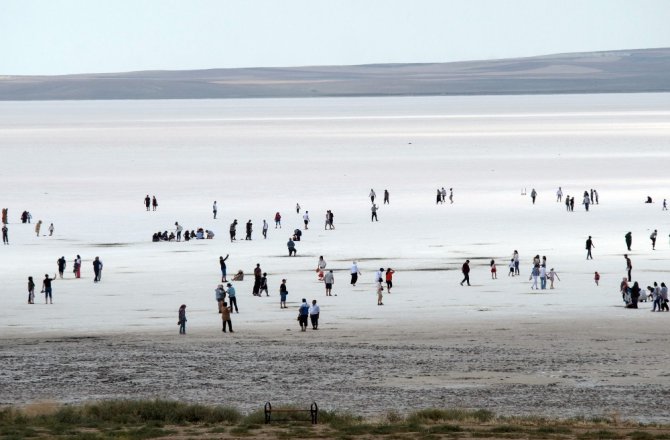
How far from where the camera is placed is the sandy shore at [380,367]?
971 inches

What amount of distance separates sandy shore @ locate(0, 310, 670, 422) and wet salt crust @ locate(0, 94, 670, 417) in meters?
0.08

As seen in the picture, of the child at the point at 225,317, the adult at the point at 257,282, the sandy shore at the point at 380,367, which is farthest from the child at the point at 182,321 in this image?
the adult at the point at 257,282

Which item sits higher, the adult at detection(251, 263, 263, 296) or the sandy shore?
the adult at detection(251, 263, 263, 296)

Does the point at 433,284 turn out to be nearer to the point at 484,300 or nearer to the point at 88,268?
the point at 484,300

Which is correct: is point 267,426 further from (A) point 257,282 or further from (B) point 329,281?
(A) point 257,282

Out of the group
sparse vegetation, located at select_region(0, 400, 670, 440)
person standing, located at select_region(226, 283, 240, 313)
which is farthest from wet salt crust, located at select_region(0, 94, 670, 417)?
sparse vegetation, located at select_region(0, 400, 670, 440)

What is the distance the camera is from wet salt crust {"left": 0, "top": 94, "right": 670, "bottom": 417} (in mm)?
26453

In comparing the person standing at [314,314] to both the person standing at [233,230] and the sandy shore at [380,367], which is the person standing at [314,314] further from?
the person standing at [233,230]

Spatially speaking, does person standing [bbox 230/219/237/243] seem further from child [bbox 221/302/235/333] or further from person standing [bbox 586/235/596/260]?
child [bbox 221/302/235/333]

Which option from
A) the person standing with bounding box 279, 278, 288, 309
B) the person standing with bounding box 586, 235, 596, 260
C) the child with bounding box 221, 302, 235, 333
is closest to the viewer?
the child with bounding box 221, 302, 235, 333

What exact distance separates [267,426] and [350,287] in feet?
62.6

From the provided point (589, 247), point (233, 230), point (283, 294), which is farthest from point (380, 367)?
point (233, 230)

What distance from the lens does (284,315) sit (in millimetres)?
35312

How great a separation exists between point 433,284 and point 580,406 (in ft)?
55.9
